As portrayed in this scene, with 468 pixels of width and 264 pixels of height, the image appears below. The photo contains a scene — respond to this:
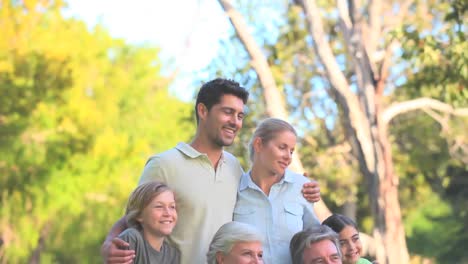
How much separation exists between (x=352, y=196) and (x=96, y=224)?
12.3 metres

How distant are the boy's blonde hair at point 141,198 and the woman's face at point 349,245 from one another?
1.11 metres

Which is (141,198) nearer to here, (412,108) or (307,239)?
(307,239)

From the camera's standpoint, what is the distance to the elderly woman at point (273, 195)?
4910 millimetres

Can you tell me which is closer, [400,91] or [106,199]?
[400,91]

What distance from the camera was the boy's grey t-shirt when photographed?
15.1 ft

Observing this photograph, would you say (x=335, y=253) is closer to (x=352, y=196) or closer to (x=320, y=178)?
(x=320, y=178)

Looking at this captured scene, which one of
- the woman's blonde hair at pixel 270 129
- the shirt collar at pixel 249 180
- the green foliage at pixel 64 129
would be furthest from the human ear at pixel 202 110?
the green foliage at pixel 64 129

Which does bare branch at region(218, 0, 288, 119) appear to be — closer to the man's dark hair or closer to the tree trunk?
the tree trunk

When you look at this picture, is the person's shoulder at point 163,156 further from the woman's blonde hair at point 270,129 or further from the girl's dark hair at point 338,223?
the girl's dark hair at point 338,223

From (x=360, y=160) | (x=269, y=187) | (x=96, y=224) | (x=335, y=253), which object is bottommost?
(x=335, y=253)

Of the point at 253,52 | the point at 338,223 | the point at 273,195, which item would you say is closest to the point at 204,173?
the point at 273,195

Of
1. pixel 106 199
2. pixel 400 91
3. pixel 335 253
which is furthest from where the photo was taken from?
pixel 106 199

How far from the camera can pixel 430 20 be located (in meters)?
18.4

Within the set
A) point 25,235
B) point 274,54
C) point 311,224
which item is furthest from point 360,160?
point 25,235
